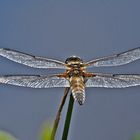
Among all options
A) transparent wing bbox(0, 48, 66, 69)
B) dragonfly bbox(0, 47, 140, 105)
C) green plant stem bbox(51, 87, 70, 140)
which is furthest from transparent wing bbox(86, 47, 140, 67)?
green plant stem bbox(51, 87, 70, 140)

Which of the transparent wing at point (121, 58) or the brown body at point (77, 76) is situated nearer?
the brown body at point (77, 76)

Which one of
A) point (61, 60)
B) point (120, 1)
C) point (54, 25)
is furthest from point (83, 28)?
point (61, 60)

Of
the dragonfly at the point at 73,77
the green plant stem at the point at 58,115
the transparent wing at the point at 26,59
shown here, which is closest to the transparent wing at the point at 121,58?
the dragonfly at the point at 73,77

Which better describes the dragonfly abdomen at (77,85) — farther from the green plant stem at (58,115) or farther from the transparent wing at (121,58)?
the transparent wing at (121,58)

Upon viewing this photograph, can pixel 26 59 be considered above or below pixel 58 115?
above

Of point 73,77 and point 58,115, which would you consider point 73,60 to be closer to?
point 73,77

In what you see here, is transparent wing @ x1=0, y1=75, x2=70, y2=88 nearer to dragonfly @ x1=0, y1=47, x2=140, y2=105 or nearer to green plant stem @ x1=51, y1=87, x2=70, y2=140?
dragonfly @ x1=0, y1=47, x2=140, y2=105

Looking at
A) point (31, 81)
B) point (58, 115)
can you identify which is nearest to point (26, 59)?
point (31, 81)
